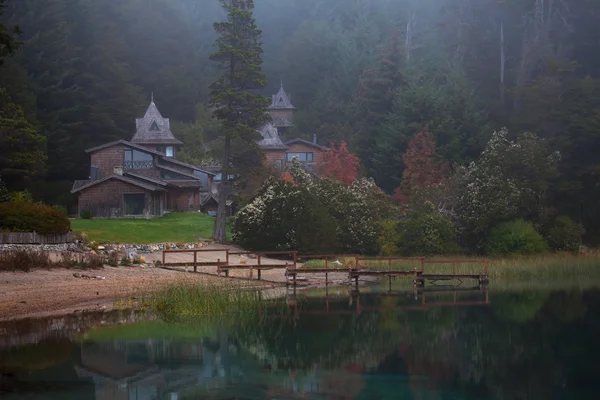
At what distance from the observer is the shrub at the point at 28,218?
1591 inches

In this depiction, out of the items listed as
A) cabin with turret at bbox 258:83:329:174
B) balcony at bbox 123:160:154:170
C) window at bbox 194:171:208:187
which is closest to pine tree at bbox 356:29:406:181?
cabin with turret at bbox 258:83:329:174

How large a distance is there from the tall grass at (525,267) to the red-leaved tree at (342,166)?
71.5 ft

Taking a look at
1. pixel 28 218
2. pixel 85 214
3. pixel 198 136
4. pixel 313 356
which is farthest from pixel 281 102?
pixel 313 356

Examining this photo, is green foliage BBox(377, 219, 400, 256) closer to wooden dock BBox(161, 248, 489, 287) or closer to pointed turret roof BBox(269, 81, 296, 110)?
wooden dock BBox(161, 248, 489, 287)

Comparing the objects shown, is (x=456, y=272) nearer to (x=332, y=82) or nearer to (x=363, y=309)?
(x=363, y=309)

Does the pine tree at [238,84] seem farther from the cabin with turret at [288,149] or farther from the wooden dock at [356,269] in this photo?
the cabin with turret at [288,149]

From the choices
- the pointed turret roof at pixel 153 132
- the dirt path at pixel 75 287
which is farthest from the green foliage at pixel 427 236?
the pointed turret roof at pixel 153 132

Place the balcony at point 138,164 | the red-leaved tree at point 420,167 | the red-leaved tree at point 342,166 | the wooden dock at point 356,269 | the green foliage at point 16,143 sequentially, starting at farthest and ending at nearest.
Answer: the red-leaved tree at point 342,166 → the balcony at point 138,164 → the red-leaved tree at point 420,167 → the green foliage at point 16,143 → the wooden dock at point 356,269

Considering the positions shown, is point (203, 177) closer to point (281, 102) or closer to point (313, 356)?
point (281, 102)

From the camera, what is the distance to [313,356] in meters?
23.5

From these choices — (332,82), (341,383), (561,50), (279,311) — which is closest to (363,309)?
(279,311)

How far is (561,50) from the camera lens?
76438 mm

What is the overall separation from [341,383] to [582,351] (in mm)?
8939

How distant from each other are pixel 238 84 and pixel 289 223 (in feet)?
60.5
